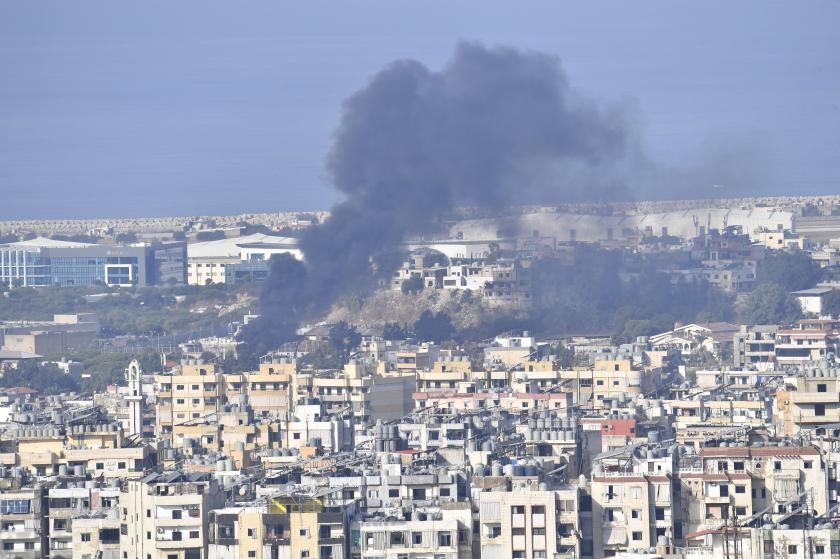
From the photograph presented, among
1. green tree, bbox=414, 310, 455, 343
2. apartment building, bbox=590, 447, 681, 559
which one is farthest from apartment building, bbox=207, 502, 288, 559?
green tree, bbox=414, 310, 455, 343

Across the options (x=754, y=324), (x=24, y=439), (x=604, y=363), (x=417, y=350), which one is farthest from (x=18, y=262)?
(x=24, y=439)

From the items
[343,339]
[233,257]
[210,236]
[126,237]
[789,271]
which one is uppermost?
[126,237]

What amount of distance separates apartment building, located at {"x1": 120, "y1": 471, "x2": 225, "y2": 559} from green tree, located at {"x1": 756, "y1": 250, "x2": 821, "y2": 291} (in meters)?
55.4

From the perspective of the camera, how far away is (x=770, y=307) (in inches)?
→ 3282

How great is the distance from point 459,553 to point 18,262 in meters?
90.6

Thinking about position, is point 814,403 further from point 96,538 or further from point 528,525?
point 96,538

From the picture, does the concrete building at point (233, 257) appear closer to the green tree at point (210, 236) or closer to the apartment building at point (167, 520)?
the green tree at point (210, 236)

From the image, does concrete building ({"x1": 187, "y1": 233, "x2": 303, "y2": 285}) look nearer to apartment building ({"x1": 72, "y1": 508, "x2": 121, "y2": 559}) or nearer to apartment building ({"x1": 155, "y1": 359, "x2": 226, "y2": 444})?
apartment building ({"x1": 155, "y1": 359, "x2": 226, "y2": 444})

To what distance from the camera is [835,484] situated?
33938 millimetres

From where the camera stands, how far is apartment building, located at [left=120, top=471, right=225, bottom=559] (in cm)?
3278

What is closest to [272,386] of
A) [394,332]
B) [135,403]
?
[135,403]

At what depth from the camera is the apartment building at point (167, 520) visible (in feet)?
108

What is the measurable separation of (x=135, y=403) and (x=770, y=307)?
32462mm

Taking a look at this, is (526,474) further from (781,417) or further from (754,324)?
(754,324)
